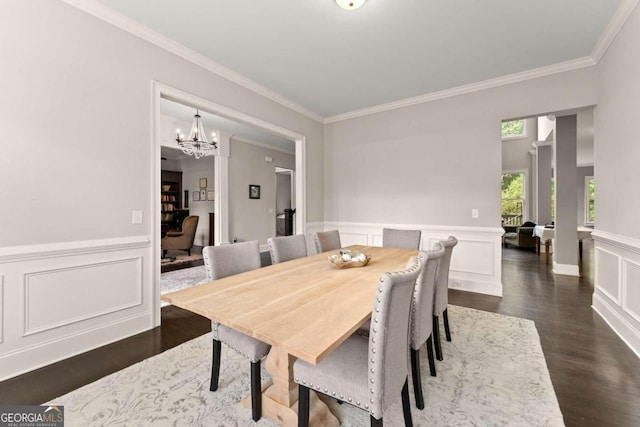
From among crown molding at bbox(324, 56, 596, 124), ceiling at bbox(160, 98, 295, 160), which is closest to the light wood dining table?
ceiling at bbox(160, 98, 295, 160)

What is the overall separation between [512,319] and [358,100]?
134 inches

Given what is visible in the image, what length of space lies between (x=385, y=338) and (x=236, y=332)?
91 centimetres

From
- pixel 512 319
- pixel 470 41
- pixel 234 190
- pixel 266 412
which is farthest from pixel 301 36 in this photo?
pixel 234 190

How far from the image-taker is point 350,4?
216 cm

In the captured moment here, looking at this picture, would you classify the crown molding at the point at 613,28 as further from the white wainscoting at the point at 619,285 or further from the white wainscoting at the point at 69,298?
the white wainscoting at the point at 69,298

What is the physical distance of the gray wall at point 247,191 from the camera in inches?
233

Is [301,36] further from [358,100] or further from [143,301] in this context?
[143,301]

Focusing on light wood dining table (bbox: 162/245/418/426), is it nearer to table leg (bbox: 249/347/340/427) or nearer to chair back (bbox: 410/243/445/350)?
table leg (bbox: 249/347/340/427)

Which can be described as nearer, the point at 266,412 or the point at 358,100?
the point at 266,412

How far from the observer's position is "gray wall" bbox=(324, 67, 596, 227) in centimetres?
340

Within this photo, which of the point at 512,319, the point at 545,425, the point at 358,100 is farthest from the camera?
the point at 358,100

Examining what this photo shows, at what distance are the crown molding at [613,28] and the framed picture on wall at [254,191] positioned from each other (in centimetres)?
570

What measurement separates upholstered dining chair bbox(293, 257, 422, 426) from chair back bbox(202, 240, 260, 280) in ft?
2.93

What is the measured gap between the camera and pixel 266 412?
1.47 m
